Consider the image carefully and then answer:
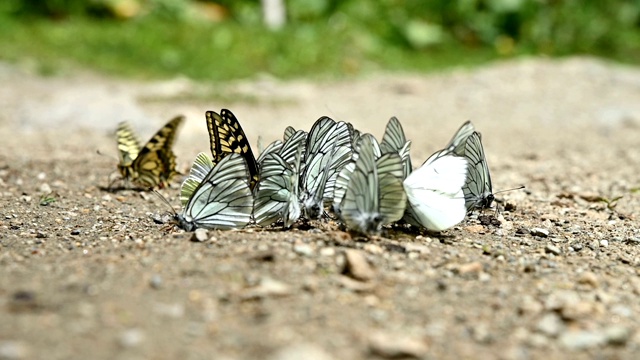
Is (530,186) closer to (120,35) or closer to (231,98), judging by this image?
(231,98)

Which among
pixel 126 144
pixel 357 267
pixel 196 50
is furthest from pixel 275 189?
pixel 196 50

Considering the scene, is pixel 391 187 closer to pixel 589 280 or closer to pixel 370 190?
pixel 370 190

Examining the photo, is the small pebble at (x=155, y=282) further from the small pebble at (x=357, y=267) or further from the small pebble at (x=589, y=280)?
the small pebble at (x=589, y=280)

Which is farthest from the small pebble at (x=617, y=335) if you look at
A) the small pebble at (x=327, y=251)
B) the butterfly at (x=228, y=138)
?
the butterfly at (x=228, y=138)

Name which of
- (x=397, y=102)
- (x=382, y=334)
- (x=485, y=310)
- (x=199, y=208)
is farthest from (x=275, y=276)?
(x=397, y=102)

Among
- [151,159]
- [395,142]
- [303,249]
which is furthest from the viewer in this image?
[151,159]

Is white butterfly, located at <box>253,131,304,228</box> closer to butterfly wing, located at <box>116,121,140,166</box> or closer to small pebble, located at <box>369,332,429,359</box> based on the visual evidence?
small pebble, located at <box>369,332,429,359</box>

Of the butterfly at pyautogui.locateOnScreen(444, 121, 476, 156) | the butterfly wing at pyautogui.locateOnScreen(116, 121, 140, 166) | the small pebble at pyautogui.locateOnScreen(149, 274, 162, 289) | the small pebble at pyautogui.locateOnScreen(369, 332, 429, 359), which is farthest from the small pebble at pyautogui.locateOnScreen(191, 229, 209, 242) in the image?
the butterfly wing at pyautogui.locateOnScreen(116, 121, 140, 166)
